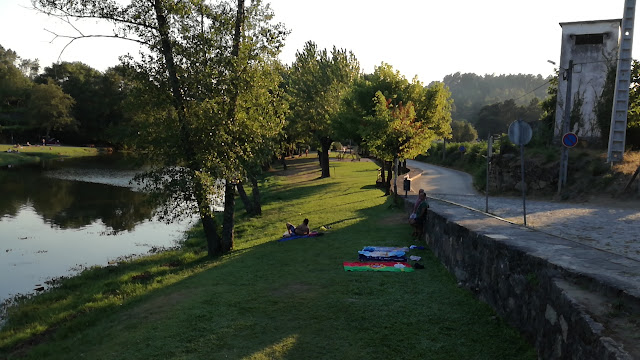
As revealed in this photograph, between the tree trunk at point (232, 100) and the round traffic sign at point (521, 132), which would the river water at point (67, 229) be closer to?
the tree trunk at point (232, 100)

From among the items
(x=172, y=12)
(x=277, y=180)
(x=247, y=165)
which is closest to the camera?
(x=172, y=12)

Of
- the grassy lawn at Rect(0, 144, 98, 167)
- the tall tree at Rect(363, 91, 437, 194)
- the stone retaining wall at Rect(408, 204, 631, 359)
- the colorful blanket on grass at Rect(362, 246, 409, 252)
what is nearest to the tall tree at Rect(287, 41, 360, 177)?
the tall tree at Rect(363, 91, 437, 194)

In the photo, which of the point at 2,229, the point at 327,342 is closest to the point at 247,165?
the point at 327,342

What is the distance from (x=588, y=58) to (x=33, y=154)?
81.1 m

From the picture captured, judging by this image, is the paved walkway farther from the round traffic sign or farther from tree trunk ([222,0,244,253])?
tree trunk ([222,0,244,253])

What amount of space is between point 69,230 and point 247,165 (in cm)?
1426

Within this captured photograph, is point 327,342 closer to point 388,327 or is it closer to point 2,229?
point 388,327

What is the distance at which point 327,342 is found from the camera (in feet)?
22.8

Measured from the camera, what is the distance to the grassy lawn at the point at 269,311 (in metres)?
6.81

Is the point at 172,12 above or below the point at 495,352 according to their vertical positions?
above

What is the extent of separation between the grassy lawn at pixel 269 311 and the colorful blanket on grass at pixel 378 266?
30cm

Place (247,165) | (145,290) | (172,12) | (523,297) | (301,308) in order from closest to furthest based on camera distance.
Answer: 1. (523,297)
2. (301,308)
3. (145,290)
4. (172,12)
5. (247,165)

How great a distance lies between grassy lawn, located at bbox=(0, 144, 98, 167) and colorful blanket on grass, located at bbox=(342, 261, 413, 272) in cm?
6555

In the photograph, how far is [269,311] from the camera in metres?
8.62
